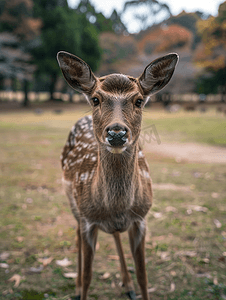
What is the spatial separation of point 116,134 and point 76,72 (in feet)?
2.47

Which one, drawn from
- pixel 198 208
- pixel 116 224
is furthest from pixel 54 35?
pixel 116 224

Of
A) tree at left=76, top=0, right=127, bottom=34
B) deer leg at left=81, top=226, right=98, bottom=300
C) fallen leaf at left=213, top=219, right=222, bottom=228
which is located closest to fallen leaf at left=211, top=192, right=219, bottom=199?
fallen leaf at left=213, top=219, right=222, bottom=228

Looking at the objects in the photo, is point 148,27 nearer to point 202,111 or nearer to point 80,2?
point 80,2

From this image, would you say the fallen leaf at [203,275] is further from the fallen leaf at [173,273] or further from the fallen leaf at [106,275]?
the fallen leaf at [106,275]

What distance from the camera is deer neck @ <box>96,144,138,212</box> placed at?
6.98ft

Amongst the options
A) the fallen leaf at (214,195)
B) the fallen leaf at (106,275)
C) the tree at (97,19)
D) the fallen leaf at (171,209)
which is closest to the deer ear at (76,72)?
the fallen leaf at (106,275)

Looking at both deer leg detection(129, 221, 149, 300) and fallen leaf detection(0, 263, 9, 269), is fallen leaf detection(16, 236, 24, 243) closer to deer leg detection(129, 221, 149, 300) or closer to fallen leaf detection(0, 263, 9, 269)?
fallen leaf detection(0, 263, 9, 269)

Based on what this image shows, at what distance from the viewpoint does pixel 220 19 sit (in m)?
23.3

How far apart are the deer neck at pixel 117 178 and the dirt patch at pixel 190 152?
5482 mm

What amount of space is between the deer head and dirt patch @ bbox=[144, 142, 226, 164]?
18.2 ft

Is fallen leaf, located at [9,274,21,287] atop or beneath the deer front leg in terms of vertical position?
beneath

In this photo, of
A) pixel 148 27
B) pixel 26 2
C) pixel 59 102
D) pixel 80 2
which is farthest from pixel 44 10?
pixel 148 27

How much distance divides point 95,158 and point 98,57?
26423 mm

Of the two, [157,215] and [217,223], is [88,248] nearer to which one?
[157,215]
